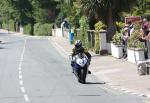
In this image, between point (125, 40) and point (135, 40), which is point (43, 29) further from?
Result: point (135, 40)

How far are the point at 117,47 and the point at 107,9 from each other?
5.99 m

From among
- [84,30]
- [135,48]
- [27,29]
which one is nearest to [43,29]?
[27,29]

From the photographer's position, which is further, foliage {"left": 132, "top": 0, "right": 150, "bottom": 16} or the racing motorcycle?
foliage {"left": 132, "top": 0, "right": 150, "bottom": 16}

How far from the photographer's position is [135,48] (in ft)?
85.5

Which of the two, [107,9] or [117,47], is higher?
[107,9]

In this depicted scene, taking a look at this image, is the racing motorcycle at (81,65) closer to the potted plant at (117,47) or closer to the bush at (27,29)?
the potted plant at (117,47)

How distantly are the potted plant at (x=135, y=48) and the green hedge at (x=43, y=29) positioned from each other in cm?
5408

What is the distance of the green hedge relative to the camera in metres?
82.2

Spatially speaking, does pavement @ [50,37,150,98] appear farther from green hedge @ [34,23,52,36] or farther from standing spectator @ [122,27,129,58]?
green hedge @ [34,23,52,36]

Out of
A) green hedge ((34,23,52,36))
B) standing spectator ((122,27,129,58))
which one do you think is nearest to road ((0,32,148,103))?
standing spectator ((122,27,129,58))

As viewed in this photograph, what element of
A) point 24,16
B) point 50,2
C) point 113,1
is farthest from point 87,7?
point 24,16

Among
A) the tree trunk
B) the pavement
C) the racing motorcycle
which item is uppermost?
the tree trunk

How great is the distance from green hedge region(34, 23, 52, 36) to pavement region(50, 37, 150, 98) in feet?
168

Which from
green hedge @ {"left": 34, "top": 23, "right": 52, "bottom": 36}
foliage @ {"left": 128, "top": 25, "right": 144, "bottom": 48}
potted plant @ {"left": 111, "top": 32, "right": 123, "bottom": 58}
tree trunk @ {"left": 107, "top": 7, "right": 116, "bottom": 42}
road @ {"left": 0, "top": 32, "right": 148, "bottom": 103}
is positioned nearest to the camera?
road @ {"left": 0, "top": 32, "right": 148, "bottom": 103}
